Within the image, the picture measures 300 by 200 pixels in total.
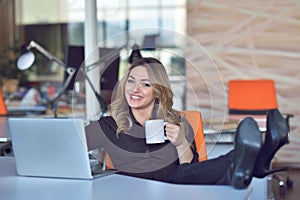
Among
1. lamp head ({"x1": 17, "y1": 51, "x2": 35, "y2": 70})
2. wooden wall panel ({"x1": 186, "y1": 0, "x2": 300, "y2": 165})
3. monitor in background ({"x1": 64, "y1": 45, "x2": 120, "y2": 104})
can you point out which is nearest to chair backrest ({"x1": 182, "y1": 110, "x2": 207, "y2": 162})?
lamp head ({"x1": 17, "y1": 51, "x2": 35, "y2": 70})

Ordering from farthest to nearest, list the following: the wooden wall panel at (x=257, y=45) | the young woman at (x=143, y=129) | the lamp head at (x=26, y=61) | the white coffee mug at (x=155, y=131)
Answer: the wooden wall panel at (x=257, y=45) → the lamp head at (x=26, y=61) → the young woman at (x=143, y=129) → the white coffee mug at (x=155, y=131)

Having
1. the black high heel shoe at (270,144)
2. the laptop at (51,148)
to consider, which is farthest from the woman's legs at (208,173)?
the laptop at (51,148)

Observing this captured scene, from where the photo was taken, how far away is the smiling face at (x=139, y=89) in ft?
7.39

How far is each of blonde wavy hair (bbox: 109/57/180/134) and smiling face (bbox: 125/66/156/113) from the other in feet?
0.06

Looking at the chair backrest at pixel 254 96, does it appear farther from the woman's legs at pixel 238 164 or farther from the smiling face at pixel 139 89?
the woman's legs at pixel 238 164

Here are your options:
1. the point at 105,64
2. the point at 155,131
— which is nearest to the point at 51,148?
the point at 155,131

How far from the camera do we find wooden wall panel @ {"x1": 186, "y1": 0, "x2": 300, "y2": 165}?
5527mm

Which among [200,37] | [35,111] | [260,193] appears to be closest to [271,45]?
[200,37]

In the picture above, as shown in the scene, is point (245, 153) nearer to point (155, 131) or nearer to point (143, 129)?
point (155, 131)

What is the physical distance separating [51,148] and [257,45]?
4.09 meters

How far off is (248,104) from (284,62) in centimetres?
97

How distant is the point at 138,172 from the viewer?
2244mm

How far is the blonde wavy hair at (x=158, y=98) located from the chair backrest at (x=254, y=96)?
262 cm

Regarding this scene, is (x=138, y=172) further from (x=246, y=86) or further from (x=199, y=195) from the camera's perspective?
(x=246, y=86)
